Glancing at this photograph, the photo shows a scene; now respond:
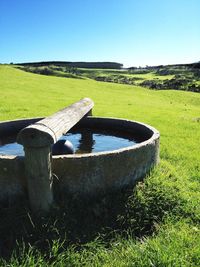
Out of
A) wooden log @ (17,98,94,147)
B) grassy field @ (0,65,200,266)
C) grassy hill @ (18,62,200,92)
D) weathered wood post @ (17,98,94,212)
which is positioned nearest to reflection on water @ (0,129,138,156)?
grassy field @ (0,65,200,266)

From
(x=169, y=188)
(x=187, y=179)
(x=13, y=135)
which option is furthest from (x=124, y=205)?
(x=13, y=135)

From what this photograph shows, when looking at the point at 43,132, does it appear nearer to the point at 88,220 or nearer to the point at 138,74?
the point at 88,220

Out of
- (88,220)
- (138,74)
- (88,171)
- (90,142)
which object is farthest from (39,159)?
(138,74)

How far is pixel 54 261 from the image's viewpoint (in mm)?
4020

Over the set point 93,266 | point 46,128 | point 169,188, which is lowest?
point 93,266

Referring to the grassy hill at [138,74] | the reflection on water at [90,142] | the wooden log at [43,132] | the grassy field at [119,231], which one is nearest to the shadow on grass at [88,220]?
the grassy field at [119,231]

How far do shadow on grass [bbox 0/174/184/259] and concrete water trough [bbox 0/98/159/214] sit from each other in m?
0.17

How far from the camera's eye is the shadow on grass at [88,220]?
14.4ft

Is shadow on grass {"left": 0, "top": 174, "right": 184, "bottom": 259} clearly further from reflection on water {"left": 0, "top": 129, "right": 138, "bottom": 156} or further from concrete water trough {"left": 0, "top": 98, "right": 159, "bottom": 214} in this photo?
reflection on water {"left": 0, "top": 129, "right": 138, "bottom": 156}

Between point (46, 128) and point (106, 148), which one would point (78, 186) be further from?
point (106, 148)

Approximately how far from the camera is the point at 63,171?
4887 mm

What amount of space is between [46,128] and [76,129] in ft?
13.9

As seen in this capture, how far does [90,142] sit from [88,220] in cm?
316

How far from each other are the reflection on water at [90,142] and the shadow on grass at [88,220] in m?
2.03
